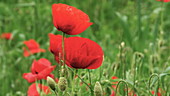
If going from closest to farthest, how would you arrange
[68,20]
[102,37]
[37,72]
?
1. [68,20]
2. [37,72]
3. [102,37]

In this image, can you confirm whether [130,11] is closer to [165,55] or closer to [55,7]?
[165,55]

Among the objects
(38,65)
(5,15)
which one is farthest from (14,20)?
(38,65)

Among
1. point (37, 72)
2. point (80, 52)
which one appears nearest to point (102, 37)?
point (37, 72)

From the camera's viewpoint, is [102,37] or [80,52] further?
[102,37]

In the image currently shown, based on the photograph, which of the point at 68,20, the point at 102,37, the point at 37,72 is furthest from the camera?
the point at 102,37

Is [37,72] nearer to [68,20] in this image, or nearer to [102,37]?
[68,20]

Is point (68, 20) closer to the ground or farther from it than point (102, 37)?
closer to the ground

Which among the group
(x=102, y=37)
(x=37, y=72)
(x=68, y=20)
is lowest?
(x=37, y=72)

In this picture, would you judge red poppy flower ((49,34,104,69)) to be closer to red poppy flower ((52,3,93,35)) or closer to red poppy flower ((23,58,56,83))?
red poppy flower ((52,3,93,35))

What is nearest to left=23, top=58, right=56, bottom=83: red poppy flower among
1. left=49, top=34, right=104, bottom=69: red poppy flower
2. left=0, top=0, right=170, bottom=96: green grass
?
left=0, top=0, right=170, bottom=96: green grass
